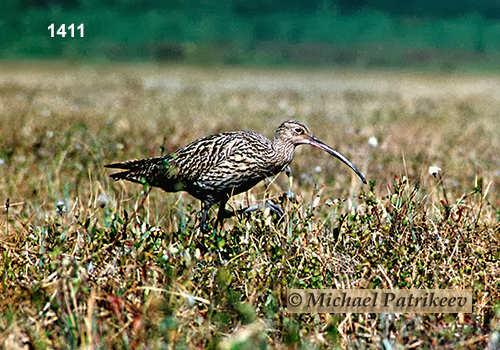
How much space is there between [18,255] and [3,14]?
85.8 meters

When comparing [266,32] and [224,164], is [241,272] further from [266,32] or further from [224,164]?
[266,32]

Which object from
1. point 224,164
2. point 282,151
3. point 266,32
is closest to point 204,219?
point 224,164

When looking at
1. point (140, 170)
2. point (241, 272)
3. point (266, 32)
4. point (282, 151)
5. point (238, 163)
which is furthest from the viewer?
point (266, 32)

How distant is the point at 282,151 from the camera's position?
17.0ft

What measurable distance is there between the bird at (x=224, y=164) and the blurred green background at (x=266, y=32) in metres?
51.0

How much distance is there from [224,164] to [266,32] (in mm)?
79960

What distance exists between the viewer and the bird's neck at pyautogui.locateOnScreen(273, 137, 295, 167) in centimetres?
516

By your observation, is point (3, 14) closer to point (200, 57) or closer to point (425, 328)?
point (200, 57)

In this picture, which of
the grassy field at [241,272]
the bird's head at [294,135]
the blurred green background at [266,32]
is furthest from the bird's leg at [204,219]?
the blurred green background at [266,32]

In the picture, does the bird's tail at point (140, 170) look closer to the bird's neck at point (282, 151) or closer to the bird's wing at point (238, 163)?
the bird's wing at point (238, 163)

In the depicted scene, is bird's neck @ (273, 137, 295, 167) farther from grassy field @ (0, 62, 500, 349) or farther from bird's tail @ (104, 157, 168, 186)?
bird's tail @ (104, 157, 168, 186)

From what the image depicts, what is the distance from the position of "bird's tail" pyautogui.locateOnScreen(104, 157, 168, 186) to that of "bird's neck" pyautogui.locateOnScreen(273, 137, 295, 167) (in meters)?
0.83

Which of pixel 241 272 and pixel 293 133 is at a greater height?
pixel 293 133

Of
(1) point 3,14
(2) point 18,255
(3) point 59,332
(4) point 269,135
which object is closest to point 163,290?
(3) point 59,332
